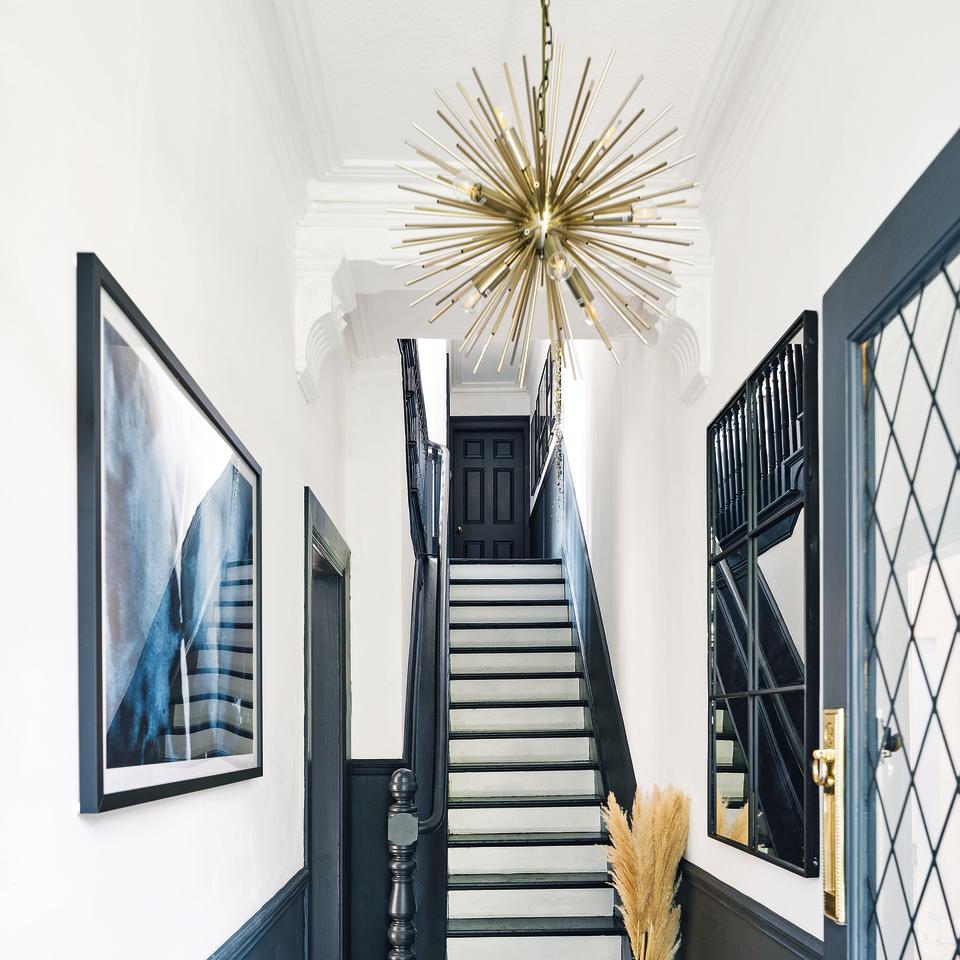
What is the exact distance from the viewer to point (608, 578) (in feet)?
18.9

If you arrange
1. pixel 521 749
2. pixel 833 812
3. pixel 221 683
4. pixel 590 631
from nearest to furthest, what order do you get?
pixel 833 812 < pixel 221 683 < pixel 521 749 < pixel 590 631

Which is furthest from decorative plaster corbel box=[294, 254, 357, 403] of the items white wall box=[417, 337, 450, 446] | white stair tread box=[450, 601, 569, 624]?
white stair tread box=[450, 601, 569, 624]

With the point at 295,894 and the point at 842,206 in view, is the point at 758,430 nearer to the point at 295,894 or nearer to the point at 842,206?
the point at 842,206

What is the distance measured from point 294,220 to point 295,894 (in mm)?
2081

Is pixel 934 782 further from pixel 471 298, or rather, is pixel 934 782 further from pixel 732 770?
pixel 732 770

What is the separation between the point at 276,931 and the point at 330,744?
1.71 m

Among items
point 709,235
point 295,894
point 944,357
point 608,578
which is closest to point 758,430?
point 709,235

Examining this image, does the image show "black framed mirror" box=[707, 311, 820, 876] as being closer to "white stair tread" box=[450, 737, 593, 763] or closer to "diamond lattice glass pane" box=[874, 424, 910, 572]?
"diamond lattice glass pane" box=[874, 424, 910, 572]

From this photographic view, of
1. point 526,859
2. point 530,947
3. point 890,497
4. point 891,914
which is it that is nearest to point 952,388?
point 890,497

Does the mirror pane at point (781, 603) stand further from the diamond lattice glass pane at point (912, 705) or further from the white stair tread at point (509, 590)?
the white stair tread at point (509, 590)

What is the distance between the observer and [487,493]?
1180 cm

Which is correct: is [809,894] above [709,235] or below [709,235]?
below

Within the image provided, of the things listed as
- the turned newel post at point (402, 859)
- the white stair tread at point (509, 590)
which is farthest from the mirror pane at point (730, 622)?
the white stair tread at point (509, 590)

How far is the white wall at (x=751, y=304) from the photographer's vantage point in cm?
192
